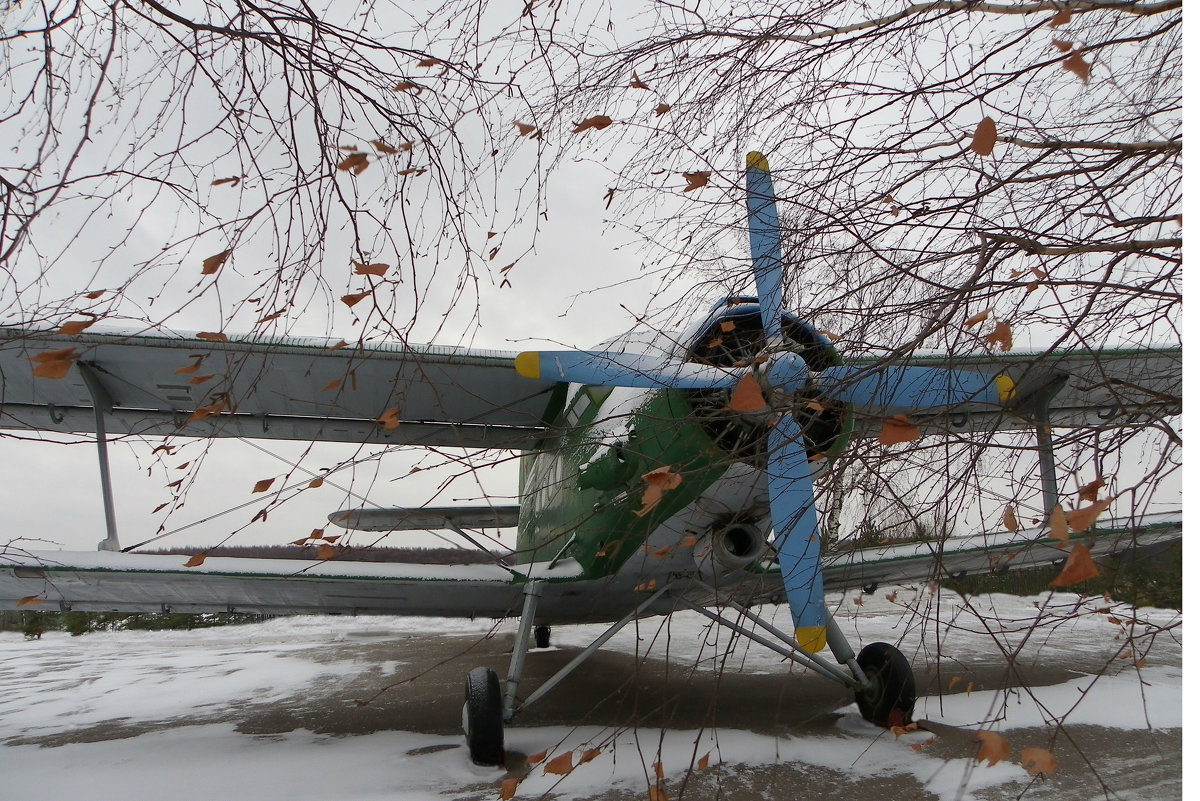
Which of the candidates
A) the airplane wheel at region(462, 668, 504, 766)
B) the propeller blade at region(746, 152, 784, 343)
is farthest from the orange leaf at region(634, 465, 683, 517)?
the airplane wheel at region(462, 668, 504, 766)

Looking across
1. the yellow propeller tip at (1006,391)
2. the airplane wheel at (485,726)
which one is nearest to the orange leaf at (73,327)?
the yellow propeller tip at (1006,391)

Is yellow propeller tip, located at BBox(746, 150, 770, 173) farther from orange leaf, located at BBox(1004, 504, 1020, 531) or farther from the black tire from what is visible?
the black tire

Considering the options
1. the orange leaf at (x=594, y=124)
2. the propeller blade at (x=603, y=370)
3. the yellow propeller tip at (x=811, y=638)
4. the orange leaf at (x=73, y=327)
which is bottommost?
the yellow propeller tip at (x=811, y=638)

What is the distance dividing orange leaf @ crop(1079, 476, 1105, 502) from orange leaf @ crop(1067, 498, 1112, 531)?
0.16 meters

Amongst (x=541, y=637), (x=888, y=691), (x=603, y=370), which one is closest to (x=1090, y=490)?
(x=603, y=370)

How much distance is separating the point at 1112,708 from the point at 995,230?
4.86 metres

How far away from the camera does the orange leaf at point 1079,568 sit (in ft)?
3.87

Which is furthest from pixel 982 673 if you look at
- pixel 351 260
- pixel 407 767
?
pixel 351 260

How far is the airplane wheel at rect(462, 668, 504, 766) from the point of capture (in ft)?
13.7

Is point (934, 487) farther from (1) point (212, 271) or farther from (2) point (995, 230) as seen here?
(1) point (212, 271)

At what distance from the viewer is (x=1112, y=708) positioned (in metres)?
4.89

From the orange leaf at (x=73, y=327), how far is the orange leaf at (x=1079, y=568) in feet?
6.60

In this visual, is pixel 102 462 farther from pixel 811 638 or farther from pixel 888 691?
pixel 888 691

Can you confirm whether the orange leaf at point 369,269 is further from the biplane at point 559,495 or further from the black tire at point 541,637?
the black tire at point 541,637
